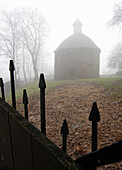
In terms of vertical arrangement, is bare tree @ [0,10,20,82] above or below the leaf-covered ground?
above

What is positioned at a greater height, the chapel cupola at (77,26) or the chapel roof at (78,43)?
the chapel cupola at (77,26)

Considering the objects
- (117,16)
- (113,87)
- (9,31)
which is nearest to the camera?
(113,87)

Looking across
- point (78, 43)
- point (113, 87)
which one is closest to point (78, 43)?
point (78, 43)

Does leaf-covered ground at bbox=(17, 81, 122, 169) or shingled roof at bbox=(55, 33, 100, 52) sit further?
shingled roof at bbox=(55, 33, 100, 52)

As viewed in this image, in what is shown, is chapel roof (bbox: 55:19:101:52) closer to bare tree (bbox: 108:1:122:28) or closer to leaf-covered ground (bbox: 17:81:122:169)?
bare tree (bbox: 108:1:122:28)

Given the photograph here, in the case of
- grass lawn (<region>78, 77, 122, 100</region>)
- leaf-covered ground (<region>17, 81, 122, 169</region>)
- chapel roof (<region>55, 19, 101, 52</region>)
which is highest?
chapel roof (<region>55, 19, 101, 52</region>)

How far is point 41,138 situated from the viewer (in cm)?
135

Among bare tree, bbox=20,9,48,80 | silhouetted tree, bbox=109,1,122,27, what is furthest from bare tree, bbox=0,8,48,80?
silhouetted tree, bbox=109,1,122,27

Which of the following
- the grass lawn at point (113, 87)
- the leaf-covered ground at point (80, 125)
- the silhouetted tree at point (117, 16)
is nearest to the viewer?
the leaf-covered ground at point (80, 125)

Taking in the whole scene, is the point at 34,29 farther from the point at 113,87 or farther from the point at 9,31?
the point at 113,87

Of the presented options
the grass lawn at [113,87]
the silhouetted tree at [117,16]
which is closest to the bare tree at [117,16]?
the silhouetted tree at [117,16]

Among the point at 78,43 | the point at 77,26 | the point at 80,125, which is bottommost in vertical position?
the point at 80,125

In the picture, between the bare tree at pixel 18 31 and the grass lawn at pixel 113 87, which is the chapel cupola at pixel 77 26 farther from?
the grass lawn at pixel 113 87

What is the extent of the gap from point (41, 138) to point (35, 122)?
5298 mm
